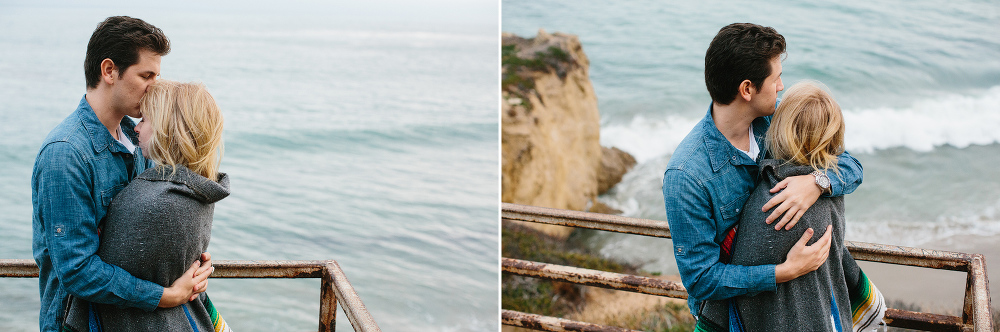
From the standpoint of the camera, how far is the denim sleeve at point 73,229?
4.76 ft

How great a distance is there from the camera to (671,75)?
18844mm

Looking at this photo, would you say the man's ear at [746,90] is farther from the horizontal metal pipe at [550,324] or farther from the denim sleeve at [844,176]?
the horizontal metal pipe at [550,324]

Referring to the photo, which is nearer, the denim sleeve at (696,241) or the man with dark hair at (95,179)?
the man with dark hair at (95,179)

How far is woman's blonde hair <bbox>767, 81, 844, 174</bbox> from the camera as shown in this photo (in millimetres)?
1621

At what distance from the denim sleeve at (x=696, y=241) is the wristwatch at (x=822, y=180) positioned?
25 centimetres

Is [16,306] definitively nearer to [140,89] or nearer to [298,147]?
[140,89]

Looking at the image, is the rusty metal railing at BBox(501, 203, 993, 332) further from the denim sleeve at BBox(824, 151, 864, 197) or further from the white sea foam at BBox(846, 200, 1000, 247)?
the white sea foam at BBox(846, 200, 1000, 247)

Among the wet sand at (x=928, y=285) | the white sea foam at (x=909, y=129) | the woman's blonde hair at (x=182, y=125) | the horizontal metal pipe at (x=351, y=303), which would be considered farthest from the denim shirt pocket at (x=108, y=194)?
the white sea foam at (x=909, y=129)

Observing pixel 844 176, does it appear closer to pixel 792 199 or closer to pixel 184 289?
pixel 792 199

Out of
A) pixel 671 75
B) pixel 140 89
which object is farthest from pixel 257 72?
pixel 140 89

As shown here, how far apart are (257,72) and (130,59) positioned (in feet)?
88.3

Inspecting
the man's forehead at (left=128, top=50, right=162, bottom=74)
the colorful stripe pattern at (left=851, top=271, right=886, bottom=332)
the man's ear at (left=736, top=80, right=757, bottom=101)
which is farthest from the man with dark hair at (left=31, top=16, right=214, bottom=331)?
the colorful stripe pattern at (left=851, top=271, right=886, bottom=332)

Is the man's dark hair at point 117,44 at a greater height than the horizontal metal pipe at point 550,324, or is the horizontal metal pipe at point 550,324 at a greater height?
the man's dark hair at point 117,44

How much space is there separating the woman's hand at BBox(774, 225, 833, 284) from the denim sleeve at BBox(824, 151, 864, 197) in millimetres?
134
